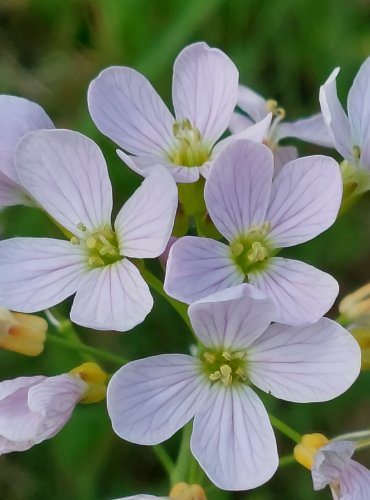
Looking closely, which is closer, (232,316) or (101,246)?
(232,316)

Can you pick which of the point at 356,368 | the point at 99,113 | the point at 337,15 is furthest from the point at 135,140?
the point at 337,15

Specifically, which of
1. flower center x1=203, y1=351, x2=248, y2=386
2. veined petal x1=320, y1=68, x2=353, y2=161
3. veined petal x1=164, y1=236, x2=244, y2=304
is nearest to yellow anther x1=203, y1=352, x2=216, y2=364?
flower center x1=203, y1=351, x2=248, y2=386

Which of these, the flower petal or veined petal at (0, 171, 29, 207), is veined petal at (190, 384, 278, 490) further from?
veined petal at (0, 171, 29, 207)

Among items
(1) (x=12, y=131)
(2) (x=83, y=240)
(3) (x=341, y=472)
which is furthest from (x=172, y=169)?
(3) (x=341, y=472)

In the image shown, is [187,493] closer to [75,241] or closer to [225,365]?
[225,365]

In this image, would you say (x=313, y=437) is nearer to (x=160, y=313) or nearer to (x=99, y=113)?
(x=99, y=113)

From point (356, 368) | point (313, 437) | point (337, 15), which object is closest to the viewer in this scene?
point (356, 368)
